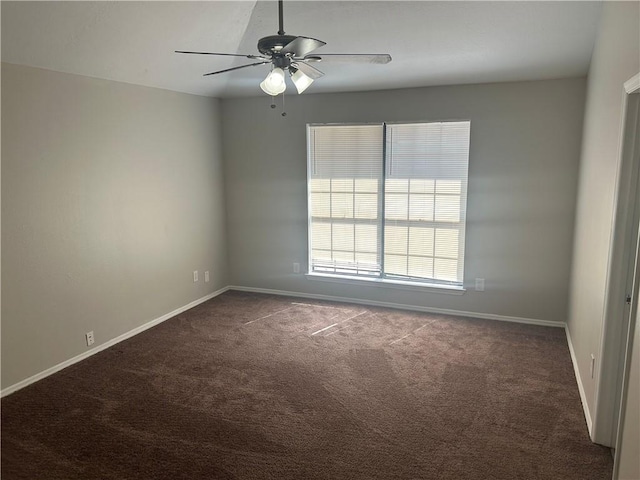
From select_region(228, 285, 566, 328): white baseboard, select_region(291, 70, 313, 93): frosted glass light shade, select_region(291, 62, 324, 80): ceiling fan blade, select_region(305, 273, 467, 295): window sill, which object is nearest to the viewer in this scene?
select_region(291, 62, 324, 80): ceiling fan blade

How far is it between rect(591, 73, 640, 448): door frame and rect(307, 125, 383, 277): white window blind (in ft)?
8.80

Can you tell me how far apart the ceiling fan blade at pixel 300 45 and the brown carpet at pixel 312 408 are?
7.12ft

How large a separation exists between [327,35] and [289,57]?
4.76 ft

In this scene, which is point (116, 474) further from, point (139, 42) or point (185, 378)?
point (139, 42)

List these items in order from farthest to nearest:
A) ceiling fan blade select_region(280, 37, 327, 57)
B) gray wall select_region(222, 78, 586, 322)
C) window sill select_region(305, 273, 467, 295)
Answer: window sill select_region(305, 273, 467, 295) < gray wall select_region(222, 78, 586, 322) < ceiling fan blade select_region(280, 37, 327, 57)

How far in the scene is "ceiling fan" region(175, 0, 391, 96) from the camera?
233 centimetres

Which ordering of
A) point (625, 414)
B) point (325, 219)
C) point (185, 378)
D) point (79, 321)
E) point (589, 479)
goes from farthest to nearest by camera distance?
1. point (325, 219)
2. point (79, 321)
3. point (185, 378)
4. point (589, 479)
5. point (625, 414)

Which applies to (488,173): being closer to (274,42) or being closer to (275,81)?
(275,81)

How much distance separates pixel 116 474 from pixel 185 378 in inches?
41.3

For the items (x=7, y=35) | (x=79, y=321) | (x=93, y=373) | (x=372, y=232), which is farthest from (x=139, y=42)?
(x=372, y=232)

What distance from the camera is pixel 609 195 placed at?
2.57 metres

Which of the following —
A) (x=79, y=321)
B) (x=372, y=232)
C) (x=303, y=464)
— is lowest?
(x=303, y=464)

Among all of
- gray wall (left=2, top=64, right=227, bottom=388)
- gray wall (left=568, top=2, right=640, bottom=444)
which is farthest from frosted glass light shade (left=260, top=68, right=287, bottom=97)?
gray wall (left=2, top=64, right=227, bottom=388)

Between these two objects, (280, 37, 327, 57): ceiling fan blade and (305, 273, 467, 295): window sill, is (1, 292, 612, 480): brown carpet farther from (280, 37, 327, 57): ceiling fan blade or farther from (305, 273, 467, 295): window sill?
(280, 37, 327, 57): ceiling fan blade
